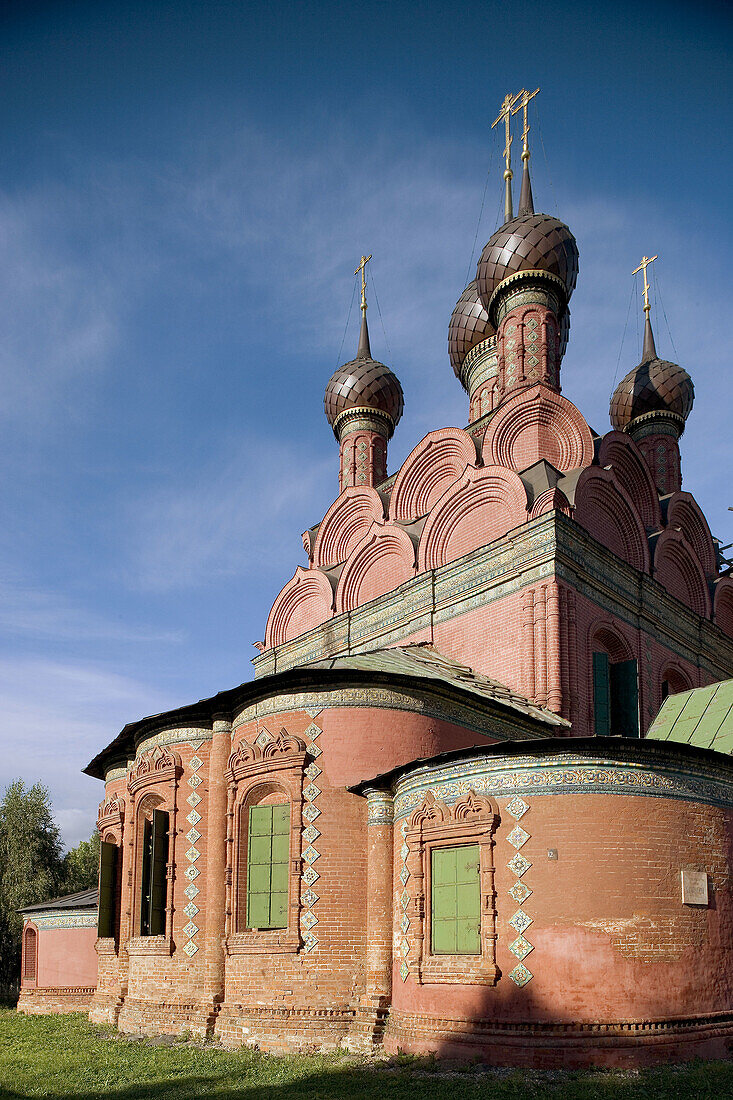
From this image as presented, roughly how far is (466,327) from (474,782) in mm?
12004

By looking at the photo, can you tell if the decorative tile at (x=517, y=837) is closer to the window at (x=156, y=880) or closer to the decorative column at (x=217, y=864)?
the decorative column at (x=217, y=864)

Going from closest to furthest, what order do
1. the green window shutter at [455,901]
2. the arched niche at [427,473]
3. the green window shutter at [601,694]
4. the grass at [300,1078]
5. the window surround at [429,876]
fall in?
the grass at [300,1078] → the window surround at [429,876] → the green window shutter at [455,901] → the green window shutter at [601,694] → the arched niche at [427,473]

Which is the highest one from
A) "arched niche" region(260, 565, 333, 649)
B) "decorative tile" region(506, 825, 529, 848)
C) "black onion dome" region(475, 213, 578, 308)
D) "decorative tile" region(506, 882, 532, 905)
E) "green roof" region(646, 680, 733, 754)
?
"black onion dome" region(475, 213, 578, 308)

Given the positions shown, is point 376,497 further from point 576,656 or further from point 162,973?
point 162,973

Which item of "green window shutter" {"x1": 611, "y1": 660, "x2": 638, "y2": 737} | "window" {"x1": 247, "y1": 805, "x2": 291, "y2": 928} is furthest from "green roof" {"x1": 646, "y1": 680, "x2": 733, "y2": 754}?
"window" {"x1": 247, "y1": 805, "x2": 291, "y2": 928}

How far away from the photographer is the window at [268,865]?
10016 mm

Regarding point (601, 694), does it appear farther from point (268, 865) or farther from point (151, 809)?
point (151, 809)

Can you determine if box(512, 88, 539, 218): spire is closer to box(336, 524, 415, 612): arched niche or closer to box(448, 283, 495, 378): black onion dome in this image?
box(448, 283, 495, 378): black onion dome

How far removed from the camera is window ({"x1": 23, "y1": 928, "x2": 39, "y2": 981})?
1673 cm

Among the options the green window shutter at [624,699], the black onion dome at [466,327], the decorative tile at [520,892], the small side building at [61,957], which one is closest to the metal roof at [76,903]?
the small side building at [61,957]

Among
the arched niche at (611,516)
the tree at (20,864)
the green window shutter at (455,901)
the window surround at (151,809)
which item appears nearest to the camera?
the green window shutter at (455,901)

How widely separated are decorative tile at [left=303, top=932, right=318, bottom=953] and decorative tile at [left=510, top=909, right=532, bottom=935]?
7.31 ft

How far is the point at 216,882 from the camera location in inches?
427

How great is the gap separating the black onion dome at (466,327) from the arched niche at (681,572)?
18.0ft
